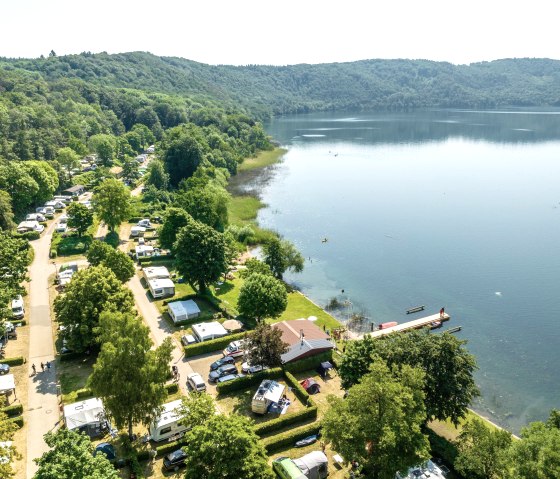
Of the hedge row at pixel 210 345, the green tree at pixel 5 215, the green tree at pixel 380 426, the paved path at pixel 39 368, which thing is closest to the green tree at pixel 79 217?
the paved path at pixel 39 368

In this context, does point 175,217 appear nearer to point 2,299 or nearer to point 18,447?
point 2,299

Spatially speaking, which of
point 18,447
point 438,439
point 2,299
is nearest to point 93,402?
point 18,447

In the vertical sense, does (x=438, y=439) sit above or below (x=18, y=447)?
below

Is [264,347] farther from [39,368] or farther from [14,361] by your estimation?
[14,361]

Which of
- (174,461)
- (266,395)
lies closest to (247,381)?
(266,395)

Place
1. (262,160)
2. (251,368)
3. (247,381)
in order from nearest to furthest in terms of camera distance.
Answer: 1. (247,381)
2. (251,368)
3. (262,160)

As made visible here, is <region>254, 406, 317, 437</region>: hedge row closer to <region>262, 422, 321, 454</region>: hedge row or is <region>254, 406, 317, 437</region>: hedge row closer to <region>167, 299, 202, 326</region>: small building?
<region>262, 422, 321, 454</region>: hedge row
